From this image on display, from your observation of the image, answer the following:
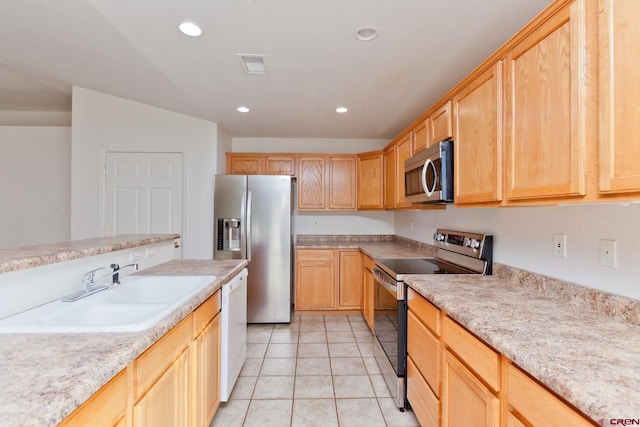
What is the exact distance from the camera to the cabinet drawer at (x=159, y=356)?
0.97 metres

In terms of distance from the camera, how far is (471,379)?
119 cm

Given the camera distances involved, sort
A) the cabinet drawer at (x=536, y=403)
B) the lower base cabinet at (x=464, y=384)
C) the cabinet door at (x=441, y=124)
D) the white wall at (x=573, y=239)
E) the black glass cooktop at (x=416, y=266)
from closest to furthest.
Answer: the cabinet drawer at (x=536, y=403)
the lower base cabinet at (x=464, y=384)
the white wall at (x=573, y=239)
the cabinet door at (x=441, y=124)
the black glass cooktop at (x=416, y=266)

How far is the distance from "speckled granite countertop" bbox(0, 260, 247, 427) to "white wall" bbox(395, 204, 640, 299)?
173cm

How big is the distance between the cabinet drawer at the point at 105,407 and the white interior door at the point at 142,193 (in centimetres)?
297

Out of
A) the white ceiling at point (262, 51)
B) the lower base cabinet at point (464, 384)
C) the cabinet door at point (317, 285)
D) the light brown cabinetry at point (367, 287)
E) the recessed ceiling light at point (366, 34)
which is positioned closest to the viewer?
the lower base cabinet at point (464, 384)

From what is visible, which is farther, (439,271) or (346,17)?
(439,271)

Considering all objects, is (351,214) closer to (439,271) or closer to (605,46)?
(439,271)

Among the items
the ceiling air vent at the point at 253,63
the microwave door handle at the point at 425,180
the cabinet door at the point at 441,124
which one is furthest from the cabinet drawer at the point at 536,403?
the ceiling air vent at the point at 253,63

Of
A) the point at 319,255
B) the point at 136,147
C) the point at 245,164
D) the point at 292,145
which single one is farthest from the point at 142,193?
the point at 319,255

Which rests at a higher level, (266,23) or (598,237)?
(266,23)

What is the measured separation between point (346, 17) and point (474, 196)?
1.24m

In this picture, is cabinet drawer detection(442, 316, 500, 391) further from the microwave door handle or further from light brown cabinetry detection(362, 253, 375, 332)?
light brown cabinetry detection(362, 253, 375, 332)

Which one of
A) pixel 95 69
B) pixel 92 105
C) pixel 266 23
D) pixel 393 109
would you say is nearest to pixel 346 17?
pixel 266 23

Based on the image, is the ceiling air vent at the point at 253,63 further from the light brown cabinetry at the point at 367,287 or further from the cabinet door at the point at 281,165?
the light brown cabinetry at the point at 367,287
